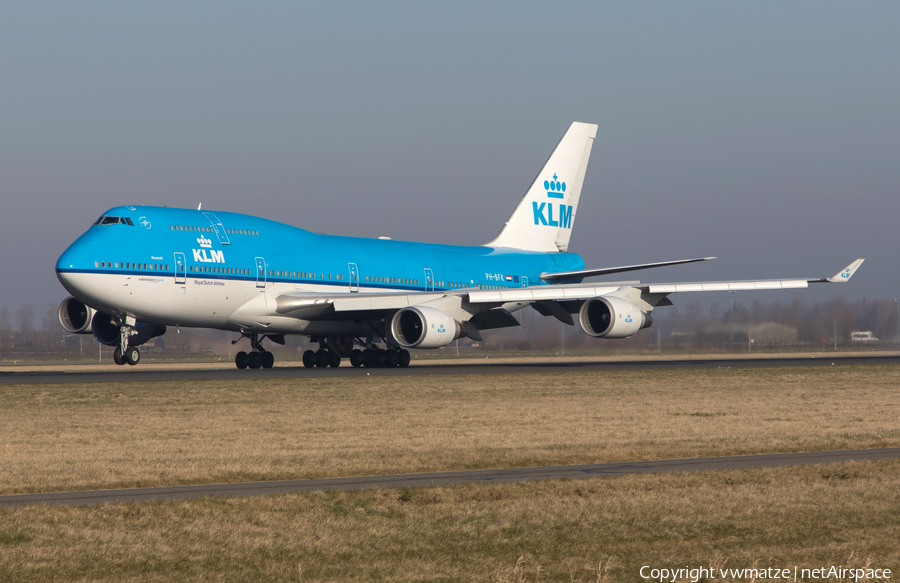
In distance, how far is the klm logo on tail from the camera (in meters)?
50.0

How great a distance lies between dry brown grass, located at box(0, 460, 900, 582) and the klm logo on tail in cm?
3743

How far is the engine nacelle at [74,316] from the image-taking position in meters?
37.6

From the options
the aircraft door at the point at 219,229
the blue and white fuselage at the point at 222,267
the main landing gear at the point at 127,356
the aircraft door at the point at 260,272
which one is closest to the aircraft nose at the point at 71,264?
the blue and white fuselage at the point at 222,267

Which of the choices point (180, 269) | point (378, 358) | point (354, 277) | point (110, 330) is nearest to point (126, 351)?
point (180, 269)

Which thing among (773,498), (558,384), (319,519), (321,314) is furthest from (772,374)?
(319,519)

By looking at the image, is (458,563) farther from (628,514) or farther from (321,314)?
(321,314)

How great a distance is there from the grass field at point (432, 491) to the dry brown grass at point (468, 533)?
32mm

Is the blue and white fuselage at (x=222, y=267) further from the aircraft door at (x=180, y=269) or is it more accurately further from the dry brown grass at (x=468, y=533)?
the dry brown grass at (x=468, y=533)

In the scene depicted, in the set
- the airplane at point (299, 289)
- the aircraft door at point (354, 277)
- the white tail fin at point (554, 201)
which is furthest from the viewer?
the white tail fin at point (554, 201)

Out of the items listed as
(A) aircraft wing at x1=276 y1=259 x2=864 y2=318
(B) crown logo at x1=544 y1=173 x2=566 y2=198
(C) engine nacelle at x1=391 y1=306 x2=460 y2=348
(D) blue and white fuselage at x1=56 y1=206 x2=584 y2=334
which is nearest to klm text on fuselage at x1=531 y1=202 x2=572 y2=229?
(B) crown logo at x1=544 y1=173 x2=566 y2=198

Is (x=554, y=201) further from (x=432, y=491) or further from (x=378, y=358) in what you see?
(x=432, y=491)

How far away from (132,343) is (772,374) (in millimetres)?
21705

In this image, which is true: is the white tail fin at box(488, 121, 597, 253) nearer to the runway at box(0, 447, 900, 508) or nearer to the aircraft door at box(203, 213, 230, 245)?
the aircraft door at box(203, 213, 230, 245)

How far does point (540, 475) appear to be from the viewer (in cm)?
1384
